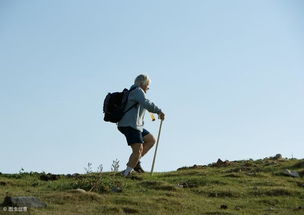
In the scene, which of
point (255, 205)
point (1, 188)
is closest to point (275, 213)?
point (255, 205)

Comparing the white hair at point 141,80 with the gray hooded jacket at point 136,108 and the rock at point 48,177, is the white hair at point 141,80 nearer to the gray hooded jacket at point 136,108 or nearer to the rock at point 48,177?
the gray hooded jacket at point 136,108

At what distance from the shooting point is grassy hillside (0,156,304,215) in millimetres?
11289

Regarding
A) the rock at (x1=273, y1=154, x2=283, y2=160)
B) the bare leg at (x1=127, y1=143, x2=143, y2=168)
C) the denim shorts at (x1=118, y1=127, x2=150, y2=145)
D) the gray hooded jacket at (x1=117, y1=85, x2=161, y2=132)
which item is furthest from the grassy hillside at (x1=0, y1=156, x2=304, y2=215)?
the rock at (x1=273, y1=154, x2=283, y2=160)

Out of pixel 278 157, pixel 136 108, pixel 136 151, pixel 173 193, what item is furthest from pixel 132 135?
pixel 278 157

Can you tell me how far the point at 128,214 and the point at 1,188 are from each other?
4.20 meters

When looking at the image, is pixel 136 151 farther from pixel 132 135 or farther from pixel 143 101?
pixel 143 101

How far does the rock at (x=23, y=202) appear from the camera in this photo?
10406mm

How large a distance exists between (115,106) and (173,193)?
3148 millimetres

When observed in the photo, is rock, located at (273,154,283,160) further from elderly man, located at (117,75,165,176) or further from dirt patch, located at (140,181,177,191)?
dirt patch, located at (140,181,177,191)

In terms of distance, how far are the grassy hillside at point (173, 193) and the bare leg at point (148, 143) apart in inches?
28.0

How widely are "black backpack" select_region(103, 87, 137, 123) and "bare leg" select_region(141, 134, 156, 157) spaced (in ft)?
3.71

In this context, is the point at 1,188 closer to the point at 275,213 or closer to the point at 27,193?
the point at 27,193

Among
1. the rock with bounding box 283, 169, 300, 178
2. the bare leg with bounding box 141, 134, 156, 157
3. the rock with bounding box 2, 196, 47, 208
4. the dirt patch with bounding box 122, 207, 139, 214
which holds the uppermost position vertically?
the bare leg with bounding box 141, 134, 156, 157

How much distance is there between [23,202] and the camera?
10555 mm
